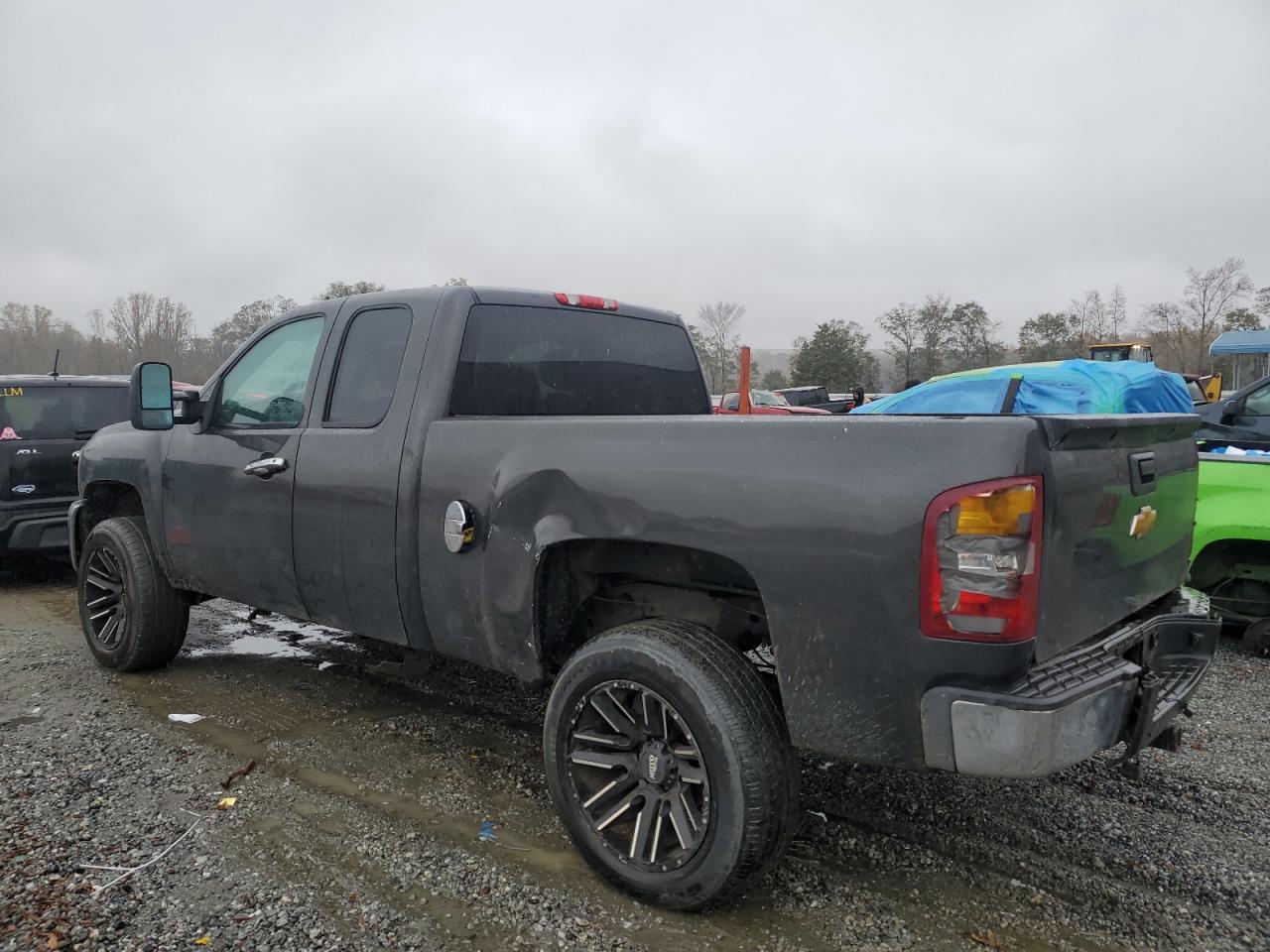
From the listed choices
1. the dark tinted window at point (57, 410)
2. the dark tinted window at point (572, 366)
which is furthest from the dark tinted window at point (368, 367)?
the dark tinted window at point (57, 410)

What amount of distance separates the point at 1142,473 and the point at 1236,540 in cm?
348

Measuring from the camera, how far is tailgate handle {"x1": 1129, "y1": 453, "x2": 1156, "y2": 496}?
8.38 ft

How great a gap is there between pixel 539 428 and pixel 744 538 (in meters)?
0.88

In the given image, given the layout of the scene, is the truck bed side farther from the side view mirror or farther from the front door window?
the side view mirror

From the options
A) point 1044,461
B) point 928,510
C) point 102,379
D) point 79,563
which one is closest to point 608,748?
point 928,510

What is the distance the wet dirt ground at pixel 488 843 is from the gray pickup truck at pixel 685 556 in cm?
39

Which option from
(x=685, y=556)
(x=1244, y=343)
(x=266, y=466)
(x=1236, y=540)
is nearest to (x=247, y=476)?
(x=266, y=466)

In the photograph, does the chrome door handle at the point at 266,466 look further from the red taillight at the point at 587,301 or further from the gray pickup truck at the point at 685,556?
the red taillight at the point at 587,301

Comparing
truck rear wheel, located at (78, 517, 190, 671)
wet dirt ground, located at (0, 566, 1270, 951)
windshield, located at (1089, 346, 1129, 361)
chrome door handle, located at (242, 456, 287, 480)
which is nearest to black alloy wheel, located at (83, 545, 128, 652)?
truck rear wheel, located at (78, 517, 190, 671)

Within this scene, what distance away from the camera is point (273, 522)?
3816 mm

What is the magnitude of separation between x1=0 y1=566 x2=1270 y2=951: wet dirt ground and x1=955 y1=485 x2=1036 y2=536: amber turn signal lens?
1.27 metres

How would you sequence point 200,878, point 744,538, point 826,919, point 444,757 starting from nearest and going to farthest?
point 744,538 < point 826,919 < point 200,878 < point 444,757

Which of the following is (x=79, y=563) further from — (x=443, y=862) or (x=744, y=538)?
(x=744, y=538)

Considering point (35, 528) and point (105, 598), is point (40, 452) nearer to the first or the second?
point (35, 528)
